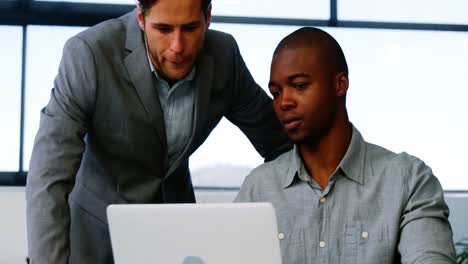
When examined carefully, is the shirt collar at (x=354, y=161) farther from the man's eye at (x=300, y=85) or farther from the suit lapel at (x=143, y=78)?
the suit lapel at (x=143, y=78)

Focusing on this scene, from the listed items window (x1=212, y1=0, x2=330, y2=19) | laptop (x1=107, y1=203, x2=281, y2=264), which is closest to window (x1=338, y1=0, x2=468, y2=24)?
window (x1=212, y1=0, x2=330, y2=19)

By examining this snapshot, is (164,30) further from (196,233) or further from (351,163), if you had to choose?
(196,233)

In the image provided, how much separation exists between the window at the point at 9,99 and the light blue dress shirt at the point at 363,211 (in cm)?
239

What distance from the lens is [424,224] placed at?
1.97 m

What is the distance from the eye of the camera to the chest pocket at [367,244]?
2.00 m

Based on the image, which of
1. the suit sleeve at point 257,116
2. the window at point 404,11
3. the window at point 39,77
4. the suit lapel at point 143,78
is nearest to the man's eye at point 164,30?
the suit lapel at point 143,78

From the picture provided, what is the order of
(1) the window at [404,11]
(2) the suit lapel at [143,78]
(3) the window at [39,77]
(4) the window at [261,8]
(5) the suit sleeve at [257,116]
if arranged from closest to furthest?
1. (2) the suit lapel at [143,78]
2. (5) the suit sleeve at [257,116]
3. (3) the window at [39,77]
4. (4) the window at [261,8]
5. (1) the window at [404,11]

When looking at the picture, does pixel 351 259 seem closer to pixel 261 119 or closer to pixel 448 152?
pixel 261 119

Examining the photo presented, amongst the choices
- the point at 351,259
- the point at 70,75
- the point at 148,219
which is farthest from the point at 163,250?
the point at 70,75

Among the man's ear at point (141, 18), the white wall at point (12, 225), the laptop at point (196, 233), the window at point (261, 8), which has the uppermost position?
the window at point (261, 8)

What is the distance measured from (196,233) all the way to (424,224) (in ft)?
1.94

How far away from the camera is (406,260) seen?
194cm

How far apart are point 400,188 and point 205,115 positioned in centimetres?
57

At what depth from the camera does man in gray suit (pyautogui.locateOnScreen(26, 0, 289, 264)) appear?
213 cm
